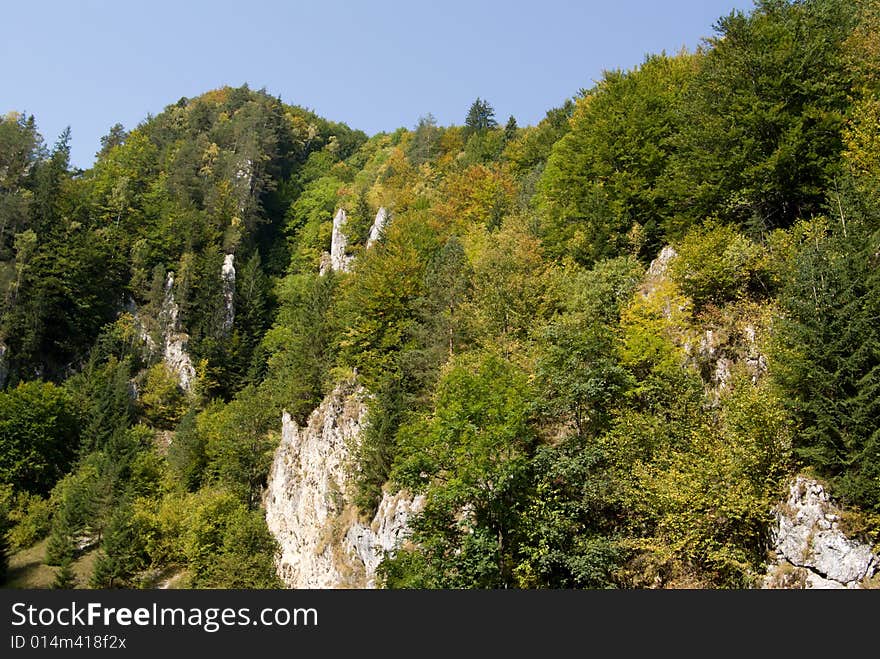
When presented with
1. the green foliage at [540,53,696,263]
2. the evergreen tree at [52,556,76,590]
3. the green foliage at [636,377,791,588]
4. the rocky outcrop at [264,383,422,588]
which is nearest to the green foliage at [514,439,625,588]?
the green foliage at [636,377,791,588]

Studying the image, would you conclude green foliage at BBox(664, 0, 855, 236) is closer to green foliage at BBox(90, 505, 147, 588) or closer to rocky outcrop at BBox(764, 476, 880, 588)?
rocky outcrop at BBox(764, 476, 880, 588)

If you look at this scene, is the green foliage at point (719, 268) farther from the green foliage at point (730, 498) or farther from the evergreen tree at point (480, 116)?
the evergreen tree at point (480, 116)

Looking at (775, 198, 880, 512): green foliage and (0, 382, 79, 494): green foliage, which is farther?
(0, 382, 79, 494): green foliage

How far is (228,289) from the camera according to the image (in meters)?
74.6

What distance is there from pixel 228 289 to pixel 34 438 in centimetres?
2633

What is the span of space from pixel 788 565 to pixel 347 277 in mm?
38129

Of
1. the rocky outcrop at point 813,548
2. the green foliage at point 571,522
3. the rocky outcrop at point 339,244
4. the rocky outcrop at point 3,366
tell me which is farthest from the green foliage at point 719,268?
the rocky outcrop at point 3,366

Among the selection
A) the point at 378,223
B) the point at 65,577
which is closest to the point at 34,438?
the point at 65,577

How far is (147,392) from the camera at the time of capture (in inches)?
2495

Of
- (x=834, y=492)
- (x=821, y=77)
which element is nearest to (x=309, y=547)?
(x=834, y=492)

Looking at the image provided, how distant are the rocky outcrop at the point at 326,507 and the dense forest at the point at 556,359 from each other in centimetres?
160

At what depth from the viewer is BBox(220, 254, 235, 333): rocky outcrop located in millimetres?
72625

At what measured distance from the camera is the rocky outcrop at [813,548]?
1476 cm

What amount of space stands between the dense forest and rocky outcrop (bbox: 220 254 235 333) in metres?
3.20
